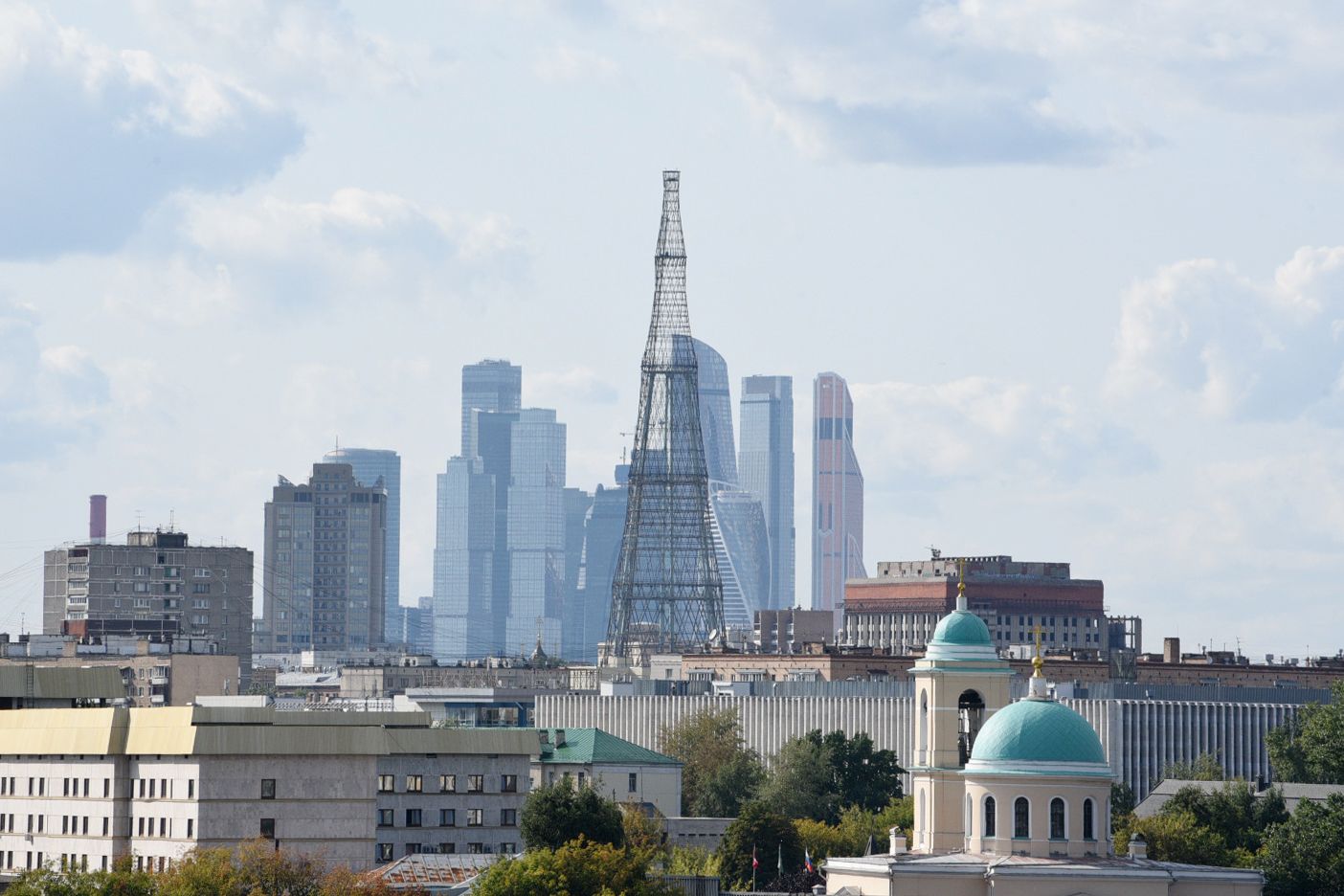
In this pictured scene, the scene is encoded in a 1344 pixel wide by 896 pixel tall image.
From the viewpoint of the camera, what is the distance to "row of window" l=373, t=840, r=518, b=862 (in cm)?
15512

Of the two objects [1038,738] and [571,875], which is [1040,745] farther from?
[571,875]

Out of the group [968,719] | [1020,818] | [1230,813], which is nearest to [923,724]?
[968,719]

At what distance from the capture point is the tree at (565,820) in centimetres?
15025

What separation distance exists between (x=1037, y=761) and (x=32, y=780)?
178 ft

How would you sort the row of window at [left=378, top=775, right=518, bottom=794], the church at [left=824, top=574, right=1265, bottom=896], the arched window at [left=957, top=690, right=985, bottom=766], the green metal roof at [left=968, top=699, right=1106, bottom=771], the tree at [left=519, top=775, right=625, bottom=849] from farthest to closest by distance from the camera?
the row of window at [left=378, top=775, right=518, bottom=794]
the tree at [left=519, top=775, right=625, bottom=849]
the arched window at [left=957, top=690, right=985, bottom=766]
the green metal roof at [left=968, top=699, right=1106, bottom=771]
the church at [left=824, top=574, right=1265, bottom=896]

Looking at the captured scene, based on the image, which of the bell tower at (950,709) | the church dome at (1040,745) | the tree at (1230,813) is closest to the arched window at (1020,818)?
the church dome at (1040,745)

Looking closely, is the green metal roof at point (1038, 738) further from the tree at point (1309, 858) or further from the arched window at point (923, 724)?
the tree at point (1309, 858)

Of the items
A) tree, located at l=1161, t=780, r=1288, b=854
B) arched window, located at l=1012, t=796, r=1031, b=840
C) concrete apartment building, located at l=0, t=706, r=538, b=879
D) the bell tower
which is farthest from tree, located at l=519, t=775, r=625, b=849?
tree, located at l=1161, t=780, r=1288, b=854

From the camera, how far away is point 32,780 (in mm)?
157875

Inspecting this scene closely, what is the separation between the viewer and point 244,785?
482 ft

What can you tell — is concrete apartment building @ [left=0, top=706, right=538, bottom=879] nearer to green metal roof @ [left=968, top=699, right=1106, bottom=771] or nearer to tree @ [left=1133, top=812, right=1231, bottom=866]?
tree @ [left=1133, top=812, right=1231, bottom=866]

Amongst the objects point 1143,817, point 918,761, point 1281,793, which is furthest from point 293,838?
point 1281,793

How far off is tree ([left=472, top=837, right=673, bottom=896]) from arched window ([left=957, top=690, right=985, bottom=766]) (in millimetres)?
12763

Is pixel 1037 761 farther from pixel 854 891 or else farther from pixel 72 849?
pixel 72 849
